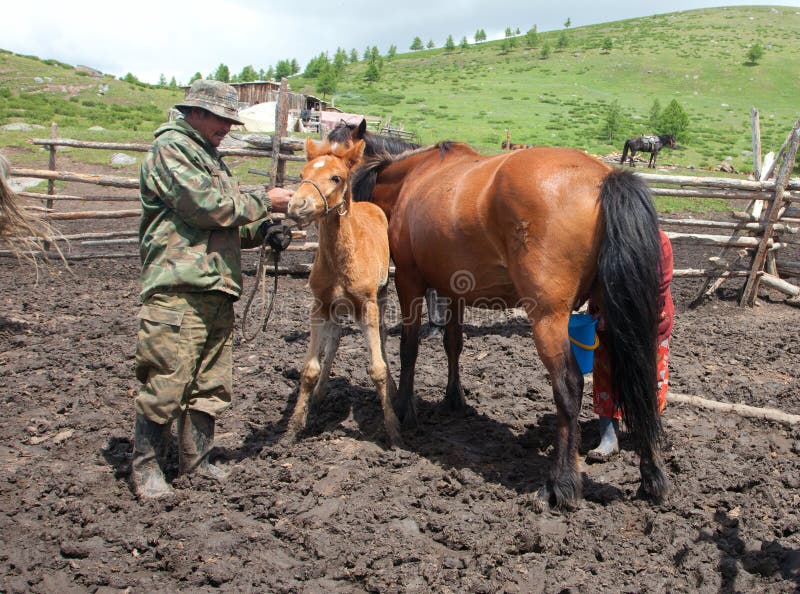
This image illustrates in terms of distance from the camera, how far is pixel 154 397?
336 cm

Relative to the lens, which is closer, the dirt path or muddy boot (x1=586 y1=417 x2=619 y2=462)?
the dirt path

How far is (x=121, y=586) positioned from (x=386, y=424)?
6.45ft

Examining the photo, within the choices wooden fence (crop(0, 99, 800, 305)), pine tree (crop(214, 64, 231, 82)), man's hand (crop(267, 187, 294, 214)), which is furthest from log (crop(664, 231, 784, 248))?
pine tree (crop(214, 64, 231, 82))

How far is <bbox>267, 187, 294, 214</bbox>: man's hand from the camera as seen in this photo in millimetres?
3752

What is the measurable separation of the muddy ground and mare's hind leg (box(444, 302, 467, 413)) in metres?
0.16

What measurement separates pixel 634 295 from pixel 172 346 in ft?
8.26

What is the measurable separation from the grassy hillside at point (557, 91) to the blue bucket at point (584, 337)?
66.0ft

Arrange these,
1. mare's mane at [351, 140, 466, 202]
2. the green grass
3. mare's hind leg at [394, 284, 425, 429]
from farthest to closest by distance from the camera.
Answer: the green grass
mare's mane at [351, 140, 466, 202]
mare's hind leg at [394, 284, 425, 429]

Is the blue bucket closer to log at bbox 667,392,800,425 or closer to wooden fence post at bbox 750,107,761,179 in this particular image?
log at bbox 667,392,800,425

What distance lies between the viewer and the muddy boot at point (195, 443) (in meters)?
3.66

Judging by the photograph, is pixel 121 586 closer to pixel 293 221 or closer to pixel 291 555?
pixel 291 555

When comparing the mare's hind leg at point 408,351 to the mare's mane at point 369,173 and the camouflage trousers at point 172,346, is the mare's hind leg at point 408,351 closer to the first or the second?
the mare's mane at point 369,173

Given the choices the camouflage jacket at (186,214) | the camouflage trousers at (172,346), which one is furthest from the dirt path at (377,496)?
the camouflage jacket at (186,214)

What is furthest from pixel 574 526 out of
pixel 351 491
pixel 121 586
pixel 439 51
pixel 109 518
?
pixel 439 51
